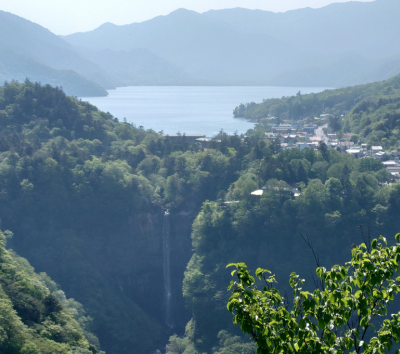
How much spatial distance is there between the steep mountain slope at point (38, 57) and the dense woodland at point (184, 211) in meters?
75.4

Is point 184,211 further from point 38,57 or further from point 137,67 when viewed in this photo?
point 137,67

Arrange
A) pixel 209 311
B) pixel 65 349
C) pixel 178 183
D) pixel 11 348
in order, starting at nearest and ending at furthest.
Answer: pixel 11 348
pixel 65 349
pixel 209 311
pixel 178 183

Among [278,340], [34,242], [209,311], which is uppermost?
[278,340]

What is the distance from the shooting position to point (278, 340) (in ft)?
15.2

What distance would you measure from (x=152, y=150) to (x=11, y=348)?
28.5 m

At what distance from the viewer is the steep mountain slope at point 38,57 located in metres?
106

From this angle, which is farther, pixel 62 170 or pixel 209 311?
pixel 62 170

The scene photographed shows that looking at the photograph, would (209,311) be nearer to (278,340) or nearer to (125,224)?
(125,224)

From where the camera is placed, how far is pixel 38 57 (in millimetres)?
125125

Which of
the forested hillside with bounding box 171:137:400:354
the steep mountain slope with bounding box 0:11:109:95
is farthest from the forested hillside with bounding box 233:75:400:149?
the steep mountain slope with bounding box 0:11:109:95

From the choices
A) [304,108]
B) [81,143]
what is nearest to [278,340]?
[81,143]

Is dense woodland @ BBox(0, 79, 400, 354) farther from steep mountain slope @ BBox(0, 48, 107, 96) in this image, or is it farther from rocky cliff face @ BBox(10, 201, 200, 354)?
steep mountain slope @ BBox(0, 48, 107, 96)

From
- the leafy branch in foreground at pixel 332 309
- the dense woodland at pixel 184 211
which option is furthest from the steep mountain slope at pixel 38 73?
the leafy branch in foreground at pixel 332 309

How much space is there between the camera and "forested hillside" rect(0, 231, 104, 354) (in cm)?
1266
